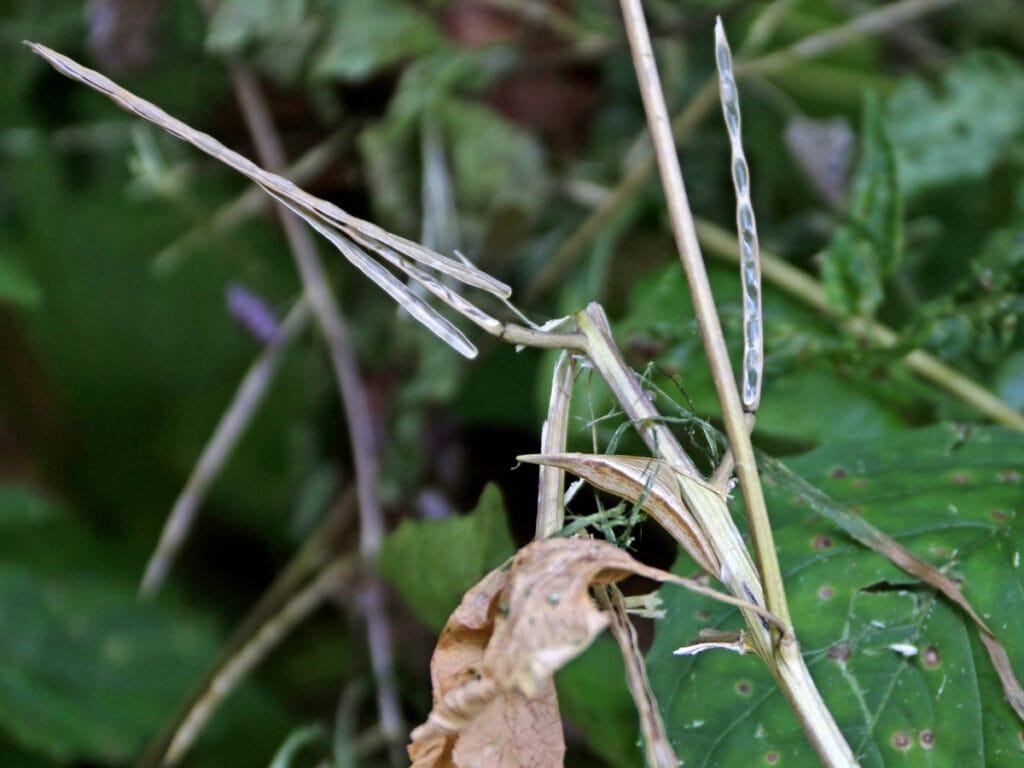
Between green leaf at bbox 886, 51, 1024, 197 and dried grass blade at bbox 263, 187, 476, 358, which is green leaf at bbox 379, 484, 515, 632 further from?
green leaf at bbox 886, 51, 1024, 197

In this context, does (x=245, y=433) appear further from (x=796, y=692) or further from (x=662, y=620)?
(x=796, y=692)

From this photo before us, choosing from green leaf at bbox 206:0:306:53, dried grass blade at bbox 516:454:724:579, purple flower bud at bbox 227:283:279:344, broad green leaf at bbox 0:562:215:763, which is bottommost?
broad green leaf at bbox 0:562:215:763

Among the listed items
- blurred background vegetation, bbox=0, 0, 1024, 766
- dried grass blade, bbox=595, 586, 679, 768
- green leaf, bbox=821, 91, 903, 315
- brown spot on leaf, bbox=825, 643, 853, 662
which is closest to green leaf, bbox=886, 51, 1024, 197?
blurred background vegetation, bbox=0, 0, 1024, 766

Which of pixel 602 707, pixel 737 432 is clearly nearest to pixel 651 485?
pixel 737 432

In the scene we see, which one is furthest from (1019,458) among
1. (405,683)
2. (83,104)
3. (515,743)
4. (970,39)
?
(83,104)

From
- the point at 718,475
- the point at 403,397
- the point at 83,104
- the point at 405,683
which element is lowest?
the point at 405,683

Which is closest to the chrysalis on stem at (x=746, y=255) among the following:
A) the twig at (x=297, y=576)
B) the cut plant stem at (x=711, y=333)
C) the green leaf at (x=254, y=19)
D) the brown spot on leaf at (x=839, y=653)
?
the cut plant stem at (x=711, y=333)

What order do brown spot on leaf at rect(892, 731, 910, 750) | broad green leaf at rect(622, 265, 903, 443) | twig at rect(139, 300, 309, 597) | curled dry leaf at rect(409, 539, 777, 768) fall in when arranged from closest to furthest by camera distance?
curled dry leaf at rect(409, 539, 777, 768)
brown spot on leaf at rect(892, 731, 910, 750)
broad green leaf at rect(622, 265, 903, 443)
twig at rect(139, 300, 309, 597)
